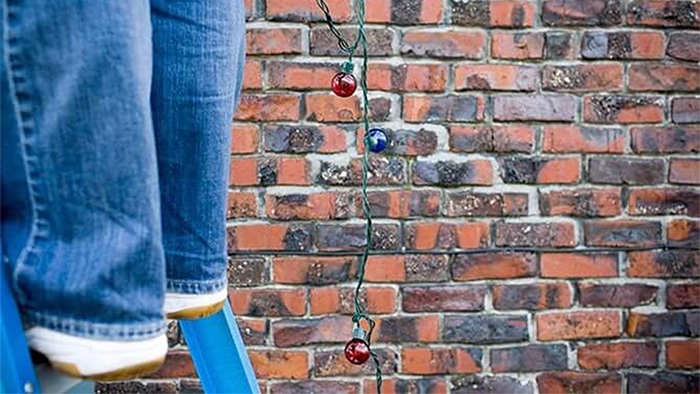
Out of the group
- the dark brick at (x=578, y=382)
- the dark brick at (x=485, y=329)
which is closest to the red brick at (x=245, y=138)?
the dark brick at (x=485, y=329)

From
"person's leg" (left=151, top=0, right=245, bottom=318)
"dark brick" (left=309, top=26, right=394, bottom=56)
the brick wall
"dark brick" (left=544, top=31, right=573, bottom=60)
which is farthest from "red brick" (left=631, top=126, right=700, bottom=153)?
"person's leg" (left=151, top=0, right=245, bottom=318)

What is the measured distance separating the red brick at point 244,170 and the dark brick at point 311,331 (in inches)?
11.5

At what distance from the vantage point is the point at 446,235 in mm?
1709

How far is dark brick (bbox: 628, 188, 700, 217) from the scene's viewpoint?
5.69 ft

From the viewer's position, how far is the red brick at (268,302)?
1.69m

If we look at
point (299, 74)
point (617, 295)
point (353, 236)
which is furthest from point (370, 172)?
point (617, 295)

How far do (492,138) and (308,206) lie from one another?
0.39 m

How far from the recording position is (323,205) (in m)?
1.68

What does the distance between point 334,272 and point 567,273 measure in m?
0.48

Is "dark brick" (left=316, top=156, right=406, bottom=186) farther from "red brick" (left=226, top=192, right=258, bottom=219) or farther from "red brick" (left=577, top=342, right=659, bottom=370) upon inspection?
"red brick" (left=577, top=342, right=659, bottom=370)

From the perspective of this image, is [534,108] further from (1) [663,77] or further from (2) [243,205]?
(2) [243,205]

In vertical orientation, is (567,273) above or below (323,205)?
below

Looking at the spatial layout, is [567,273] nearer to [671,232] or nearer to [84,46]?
[671,232]

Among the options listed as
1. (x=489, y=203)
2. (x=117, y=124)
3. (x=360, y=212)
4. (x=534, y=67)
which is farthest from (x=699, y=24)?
(x=117, y=124)
